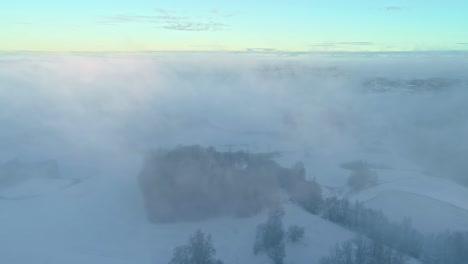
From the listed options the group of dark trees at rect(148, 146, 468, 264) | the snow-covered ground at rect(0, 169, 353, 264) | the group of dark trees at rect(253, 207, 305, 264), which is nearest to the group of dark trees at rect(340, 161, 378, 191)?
the group of dark trees at rect(148, 146, 468, 264)

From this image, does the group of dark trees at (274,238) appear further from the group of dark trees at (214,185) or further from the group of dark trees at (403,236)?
the group of dark trees at (214,185)

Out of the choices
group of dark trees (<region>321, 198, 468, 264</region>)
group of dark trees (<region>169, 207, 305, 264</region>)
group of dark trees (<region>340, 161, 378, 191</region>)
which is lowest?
group of dark trees (<region>340, 161, 378, 191</region>)

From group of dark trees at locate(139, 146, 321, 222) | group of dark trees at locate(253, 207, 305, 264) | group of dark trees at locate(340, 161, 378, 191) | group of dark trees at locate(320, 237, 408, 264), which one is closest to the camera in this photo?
group of dark trees at locate(320, 237, 408, 264)

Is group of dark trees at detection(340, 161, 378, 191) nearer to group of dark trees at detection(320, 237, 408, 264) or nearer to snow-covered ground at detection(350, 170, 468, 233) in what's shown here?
snow-covered ground at detection(350, 170, 468, 233)

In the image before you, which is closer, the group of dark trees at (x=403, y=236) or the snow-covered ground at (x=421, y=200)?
the group of dark trees at (x=403, y=236)

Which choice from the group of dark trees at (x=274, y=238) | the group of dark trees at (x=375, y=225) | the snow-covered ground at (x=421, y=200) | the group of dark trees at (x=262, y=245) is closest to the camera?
the group of dark trees at (x=262, y=245)

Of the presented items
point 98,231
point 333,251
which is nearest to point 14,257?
point 98,231

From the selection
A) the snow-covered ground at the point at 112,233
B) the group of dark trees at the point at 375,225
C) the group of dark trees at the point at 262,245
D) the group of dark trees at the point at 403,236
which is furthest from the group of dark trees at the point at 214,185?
the group of dark trees at the point at 262,245
